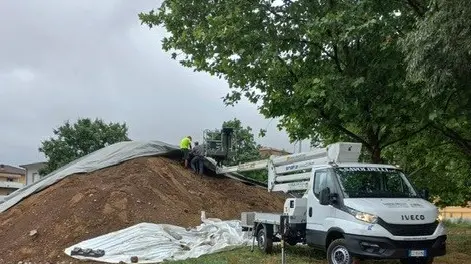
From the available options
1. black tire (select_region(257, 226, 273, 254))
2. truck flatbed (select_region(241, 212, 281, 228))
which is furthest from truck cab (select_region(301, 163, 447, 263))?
black tire (select_region(257, 226, 273, 254))

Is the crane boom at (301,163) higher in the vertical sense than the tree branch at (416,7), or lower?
lower

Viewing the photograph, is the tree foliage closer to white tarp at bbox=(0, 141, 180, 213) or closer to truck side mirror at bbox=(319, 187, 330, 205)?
truck side mirror at bbox=(319, 187, 330, 205)

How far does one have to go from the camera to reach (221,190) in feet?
72.4

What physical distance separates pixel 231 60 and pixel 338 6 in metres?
2.96

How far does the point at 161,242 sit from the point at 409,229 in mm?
7381

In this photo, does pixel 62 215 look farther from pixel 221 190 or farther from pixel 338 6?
pixel 338 6

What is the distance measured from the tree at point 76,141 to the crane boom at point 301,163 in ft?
112

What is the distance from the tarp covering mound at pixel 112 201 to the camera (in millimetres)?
16470

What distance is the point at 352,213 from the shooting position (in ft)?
35.0

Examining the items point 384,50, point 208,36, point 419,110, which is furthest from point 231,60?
point 419,110

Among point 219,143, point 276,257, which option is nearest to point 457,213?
point 219,143

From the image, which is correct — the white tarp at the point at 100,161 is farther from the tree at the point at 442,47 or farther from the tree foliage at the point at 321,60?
the tree at the point at 442,47

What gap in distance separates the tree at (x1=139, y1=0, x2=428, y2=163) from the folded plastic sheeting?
391cm

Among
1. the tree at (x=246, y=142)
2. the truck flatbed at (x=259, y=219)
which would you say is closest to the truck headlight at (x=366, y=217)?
the truck flatbed at (x=259, y=219)
